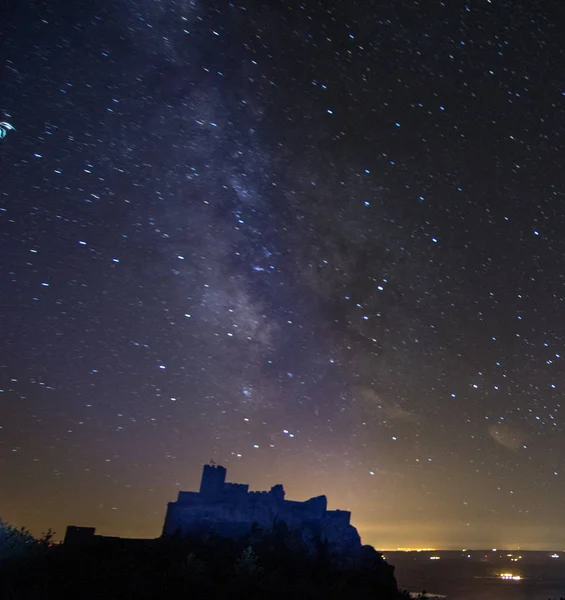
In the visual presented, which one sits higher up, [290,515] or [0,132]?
[0,132]

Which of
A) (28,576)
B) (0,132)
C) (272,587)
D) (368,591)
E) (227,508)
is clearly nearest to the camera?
(0,132)

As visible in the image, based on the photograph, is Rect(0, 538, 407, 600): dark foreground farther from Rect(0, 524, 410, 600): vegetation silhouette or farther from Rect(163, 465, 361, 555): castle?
Rect(163, 465, 361, 555): castle

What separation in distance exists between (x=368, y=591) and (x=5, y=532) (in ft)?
118

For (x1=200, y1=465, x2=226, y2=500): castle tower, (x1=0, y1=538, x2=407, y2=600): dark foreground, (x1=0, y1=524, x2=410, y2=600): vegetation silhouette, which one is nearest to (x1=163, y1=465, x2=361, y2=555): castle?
(x1=200, y1=465, x2=226, y2=500): castle tower

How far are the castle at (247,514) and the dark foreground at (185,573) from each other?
7.86 feet

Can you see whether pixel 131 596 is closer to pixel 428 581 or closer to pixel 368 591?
pixel 368 591

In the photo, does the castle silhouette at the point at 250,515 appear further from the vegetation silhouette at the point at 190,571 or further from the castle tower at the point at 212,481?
the vegetation silhouette at the point at 190,571

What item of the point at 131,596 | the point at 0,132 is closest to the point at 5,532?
the point at 131,596

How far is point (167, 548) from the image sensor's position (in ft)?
139

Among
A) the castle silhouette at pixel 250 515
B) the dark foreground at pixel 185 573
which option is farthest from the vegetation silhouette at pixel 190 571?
the castle silhouette at pixel 250 515

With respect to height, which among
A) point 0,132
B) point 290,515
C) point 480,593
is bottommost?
point 480,593

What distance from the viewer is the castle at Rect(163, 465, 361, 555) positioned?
162 ft

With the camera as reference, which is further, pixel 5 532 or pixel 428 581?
pixel 428 581

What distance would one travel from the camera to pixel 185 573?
34.0m
